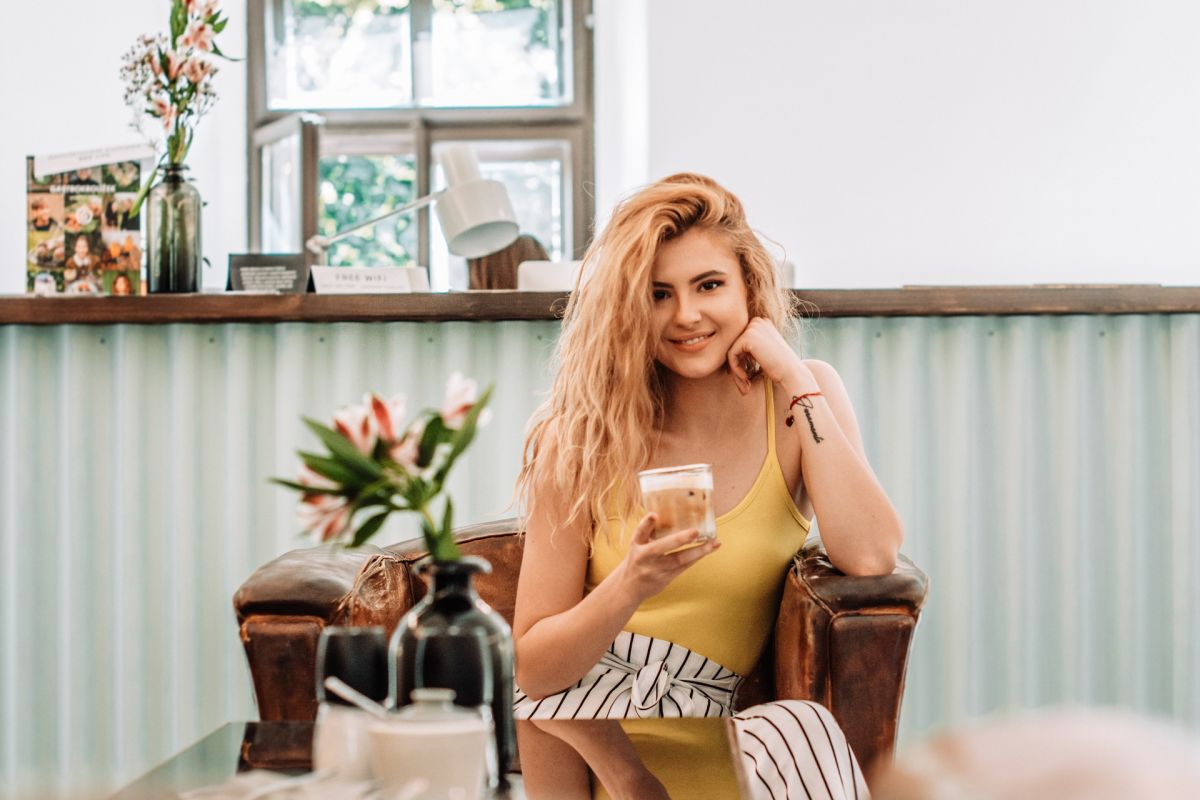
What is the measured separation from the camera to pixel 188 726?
2.22 m

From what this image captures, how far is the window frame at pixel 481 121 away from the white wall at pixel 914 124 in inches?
45.2

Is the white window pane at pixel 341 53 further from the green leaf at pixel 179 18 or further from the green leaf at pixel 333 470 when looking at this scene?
the green leaf at pixel 333 470

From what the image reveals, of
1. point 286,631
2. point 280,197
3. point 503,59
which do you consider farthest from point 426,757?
point 503,59

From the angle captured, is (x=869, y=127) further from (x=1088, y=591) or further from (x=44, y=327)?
(x=44, y=327)

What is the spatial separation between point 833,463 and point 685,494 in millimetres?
419

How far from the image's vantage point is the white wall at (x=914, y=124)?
2.90 metres

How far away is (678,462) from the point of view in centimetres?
176

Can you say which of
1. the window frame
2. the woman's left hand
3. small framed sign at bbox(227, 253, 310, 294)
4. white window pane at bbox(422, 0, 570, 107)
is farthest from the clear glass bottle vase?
white window pane at bbox(422, 0, 570, 107)

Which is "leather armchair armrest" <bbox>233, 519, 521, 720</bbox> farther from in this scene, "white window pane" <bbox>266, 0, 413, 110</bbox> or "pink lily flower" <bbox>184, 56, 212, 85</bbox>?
"white window pane" <bbox>266, 0, 413, 110</bbox>

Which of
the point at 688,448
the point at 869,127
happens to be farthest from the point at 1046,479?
the point at 869,127

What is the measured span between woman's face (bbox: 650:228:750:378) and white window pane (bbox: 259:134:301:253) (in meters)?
2.65

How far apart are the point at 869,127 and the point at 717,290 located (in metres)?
1.60

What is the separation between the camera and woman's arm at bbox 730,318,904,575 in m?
1.61

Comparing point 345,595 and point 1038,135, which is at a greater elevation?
point 1038,135
